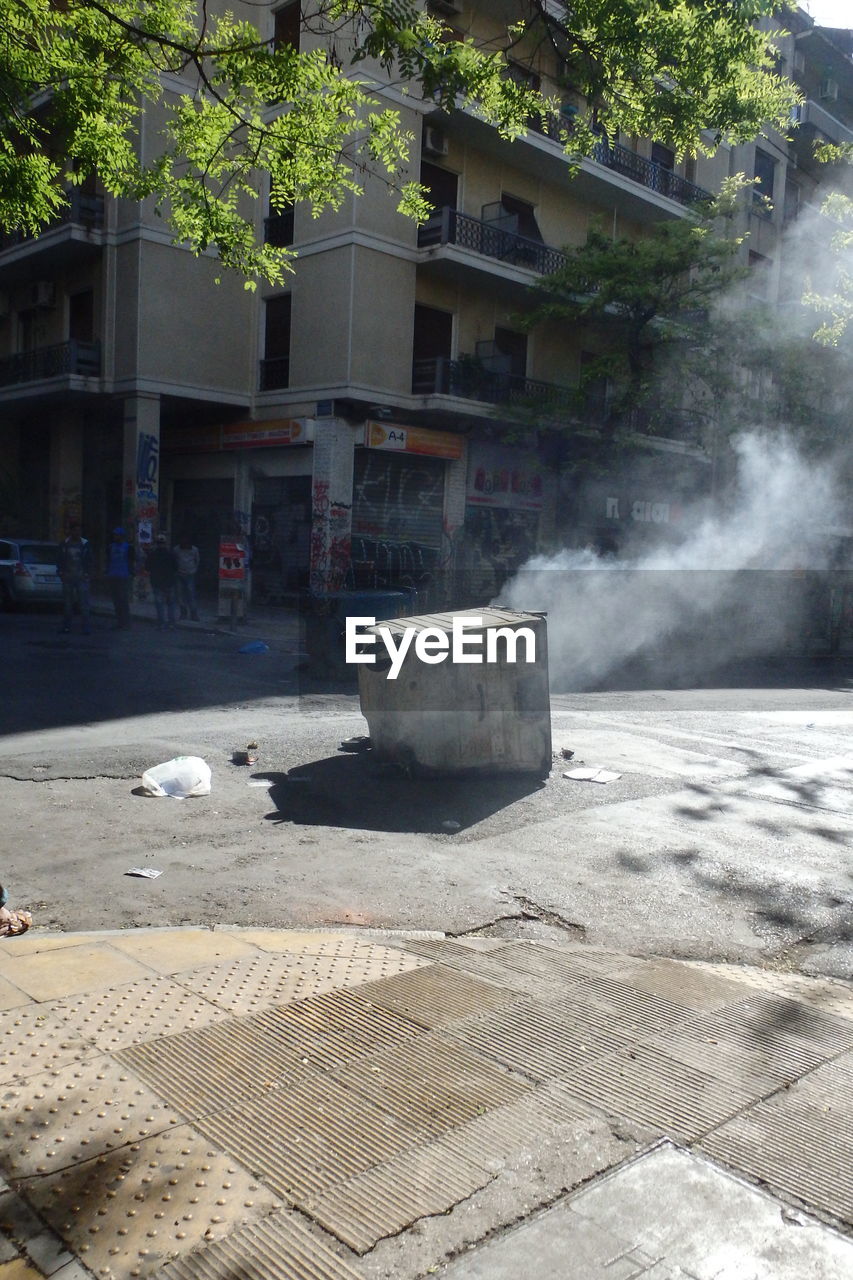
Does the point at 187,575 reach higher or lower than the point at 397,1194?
higher

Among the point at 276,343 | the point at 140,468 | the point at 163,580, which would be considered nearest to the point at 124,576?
the point at 163,580

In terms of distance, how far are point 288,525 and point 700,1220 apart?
21.2 meters

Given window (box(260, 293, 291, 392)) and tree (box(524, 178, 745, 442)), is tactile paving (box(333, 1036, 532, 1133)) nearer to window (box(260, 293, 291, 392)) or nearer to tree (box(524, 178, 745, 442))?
tree (box(524, 178, 745, 442))

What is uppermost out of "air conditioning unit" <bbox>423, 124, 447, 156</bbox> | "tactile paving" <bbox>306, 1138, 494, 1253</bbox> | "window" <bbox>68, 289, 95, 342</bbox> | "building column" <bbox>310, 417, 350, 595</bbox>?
"air conditioning unit" <bbox>423, 124, 447, 156</bbox>

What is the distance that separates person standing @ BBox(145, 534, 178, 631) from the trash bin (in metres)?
5.07

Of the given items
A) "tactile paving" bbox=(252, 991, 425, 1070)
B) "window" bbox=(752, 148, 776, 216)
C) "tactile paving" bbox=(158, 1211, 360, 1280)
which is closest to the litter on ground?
"tactile paving" bbox=(252, 991, 425, 1070)

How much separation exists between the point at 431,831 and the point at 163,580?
11902mm

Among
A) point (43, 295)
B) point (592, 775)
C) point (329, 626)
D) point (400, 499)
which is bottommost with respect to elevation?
point (592, 775)

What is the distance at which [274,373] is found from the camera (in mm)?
23047

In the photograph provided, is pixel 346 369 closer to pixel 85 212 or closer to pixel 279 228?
pixel 279 228

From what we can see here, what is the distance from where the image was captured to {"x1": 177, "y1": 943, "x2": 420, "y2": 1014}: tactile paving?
381 cm

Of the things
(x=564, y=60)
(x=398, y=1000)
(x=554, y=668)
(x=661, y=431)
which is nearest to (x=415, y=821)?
(x=398, y=1000)

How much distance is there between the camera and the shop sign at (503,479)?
2412 centimetres

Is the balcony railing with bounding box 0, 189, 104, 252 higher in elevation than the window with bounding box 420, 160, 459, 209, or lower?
lower
